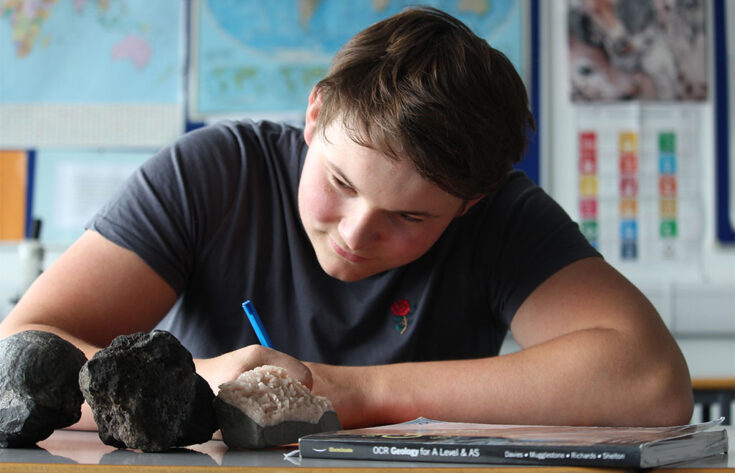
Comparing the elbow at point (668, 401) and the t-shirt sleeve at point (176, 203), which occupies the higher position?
the t-shirt sleeve at point (176, 203)

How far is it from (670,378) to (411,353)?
0.37m

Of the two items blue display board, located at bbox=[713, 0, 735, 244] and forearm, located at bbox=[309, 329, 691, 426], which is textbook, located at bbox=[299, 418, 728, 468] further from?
blue display board, located at bbox=[713, 0, 735, 244]

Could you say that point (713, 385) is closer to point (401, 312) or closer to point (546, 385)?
point (401, 312)

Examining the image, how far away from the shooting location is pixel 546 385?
820 mm

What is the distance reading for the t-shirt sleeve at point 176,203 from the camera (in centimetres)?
97

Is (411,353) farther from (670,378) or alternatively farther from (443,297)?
(670,378)

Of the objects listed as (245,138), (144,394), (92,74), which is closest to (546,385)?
(144,394)

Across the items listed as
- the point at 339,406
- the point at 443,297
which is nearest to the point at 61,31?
the point at 443,297

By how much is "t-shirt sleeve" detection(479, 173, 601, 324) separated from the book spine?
0.57 m

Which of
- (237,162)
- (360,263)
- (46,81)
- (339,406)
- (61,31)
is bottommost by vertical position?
(339,406)

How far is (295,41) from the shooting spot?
2.37 m

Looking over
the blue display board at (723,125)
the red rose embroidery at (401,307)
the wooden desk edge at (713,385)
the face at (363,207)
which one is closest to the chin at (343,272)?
the face at (363,207)

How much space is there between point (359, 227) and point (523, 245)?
0.33 metres

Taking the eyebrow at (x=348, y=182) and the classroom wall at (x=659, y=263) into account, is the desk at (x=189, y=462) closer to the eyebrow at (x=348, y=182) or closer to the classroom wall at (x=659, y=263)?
the eyebrow at (x=348, y=182)
